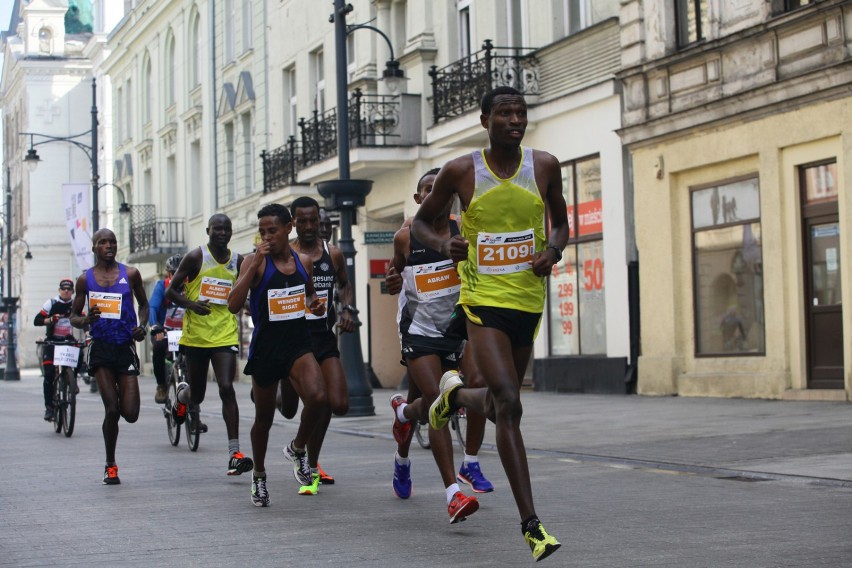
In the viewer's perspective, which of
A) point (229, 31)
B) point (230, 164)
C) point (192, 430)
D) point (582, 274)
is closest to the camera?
point (192, 430)

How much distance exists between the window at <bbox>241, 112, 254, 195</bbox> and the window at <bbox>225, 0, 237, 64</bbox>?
2352mm

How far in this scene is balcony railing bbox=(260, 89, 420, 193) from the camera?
2798cm

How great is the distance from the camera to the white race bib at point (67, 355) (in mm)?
16109

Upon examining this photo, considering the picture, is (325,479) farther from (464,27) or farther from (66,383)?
(464,27)

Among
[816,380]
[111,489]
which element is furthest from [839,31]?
[111,489]

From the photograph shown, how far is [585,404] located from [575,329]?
4143 millimetres

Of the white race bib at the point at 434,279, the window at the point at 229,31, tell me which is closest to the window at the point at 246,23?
the window at the point at 229,31

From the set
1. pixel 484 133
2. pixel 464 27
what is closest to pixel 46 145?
pixel 464 27

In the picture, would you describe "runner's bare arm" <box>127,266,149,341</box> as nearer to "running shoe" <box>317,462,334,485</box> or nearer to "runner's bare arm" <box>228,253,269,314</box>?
"running shoe" <box>317,462,334,485</box>

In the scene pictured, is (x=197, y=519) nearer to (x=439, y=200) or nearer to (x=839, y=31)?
(x=439, y=200)

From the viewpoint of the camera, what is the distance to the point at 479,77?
24.2 metres

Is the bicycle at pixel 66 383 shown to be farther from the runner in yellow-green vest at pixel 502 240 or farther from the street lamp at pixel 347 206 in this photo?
the runner in yellow-green vest at pixel 502 240

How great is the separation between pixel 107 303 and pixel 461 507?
16.7 ft

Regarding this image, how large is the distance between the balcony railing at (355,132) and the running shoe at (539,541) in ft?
69.2
